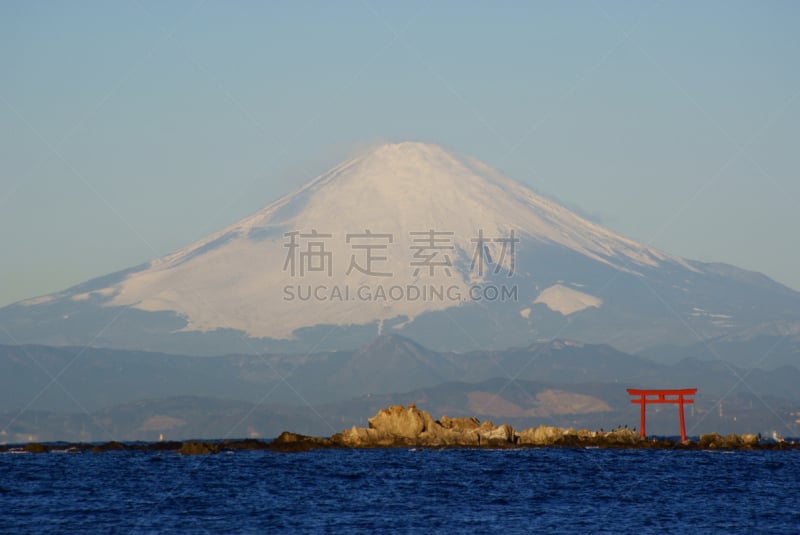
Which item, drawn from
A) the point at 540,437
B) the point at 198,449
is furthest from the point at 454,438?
the point at 198,449

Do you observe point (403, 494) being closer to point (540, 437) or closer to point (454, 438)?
point (454, 438)

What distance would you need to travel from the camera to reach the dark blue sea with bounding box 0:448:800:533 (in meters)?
65.3

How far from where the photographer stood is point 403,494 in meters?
77.8

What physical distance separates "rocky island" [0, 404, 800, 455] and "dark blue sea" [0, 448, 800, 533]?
1105 cm

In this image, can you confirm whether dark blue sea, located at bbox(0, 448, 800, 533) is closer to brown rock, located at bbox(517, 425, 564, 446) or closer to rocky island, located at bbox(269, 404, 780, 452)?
rocky island, located at bbox(269, 404, 780, 452)

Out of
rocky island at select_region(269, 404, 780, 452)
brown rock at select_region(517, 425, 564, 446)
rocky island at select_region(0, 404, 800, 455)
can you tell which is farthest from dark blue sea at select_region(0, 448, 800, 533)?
brown rock at select_region(517, 425, 564, 446)

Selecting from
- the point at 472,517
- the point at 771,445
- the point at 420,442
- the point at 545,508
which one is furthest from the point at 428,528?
the point at 771,445

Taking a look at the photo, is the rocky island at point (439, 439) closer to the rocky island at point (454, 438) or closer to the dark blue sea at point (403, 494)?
the rocky island at point (454, 438)

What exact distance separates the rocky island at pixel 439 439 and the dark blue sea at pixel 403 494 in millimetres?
11048

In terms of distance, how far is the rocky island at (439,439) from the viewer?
12300cm

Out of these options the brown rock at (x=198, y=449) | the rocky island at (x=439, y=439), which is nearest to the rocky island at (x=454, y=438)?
the rocky island at (x=439, y=439)

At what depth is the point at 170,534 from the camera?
61.5 metres

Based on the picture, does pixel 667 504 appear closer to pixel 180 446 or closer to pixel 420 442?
pixel 420 442

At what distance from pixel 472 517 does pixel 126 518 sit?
17176mm
